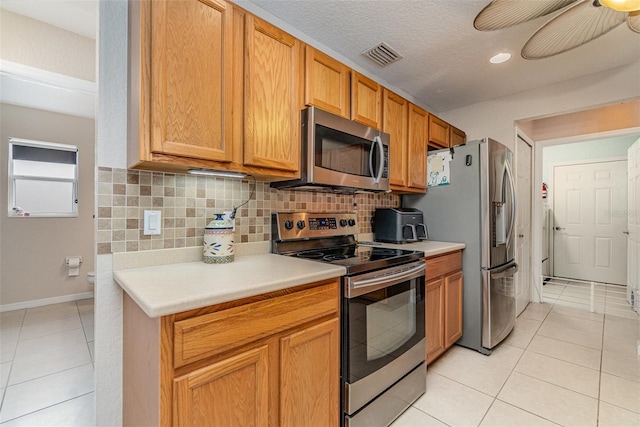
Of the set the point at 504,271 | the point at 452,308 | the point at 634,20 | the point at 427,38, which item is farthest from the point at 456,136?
the point at 452,308

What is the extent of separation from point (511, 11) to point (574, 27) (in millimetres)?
378

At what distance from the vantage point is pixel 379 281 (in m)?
1.45

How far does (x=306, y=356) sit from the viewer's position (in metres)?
1.18

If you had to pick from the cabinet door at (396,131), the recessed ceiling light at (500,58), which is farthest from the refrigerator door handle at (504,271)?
the recessed ceiling light at (500,58)

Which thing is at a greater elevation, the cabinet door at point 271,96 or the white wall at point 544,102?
the white wall at point 544,102

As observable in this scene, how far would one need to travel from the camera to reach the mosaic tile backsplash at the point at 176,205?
126 cm

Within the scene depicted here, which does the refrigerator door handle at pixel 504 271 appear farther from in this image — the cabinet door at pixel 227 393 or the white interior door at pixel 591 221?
the white interior door at pixel 591 221

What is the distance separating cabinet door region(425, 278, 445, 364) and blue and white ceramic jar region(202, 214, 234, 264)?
135 centimetres

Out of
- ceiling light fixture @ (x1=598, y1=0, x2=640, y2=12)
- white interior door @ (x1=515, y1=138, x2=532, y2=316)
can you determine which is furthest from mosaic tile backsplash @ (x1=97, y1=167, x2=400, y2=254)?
white interior door @ (x1=515, y1=138, x2=532, y2=316)

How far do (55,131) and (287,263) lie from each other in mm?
3879

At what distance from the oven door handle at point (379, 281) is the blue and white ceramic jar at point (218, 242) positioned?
636 millimetres

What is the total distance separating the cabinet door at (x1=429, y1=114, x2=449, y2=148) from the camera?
105 inches

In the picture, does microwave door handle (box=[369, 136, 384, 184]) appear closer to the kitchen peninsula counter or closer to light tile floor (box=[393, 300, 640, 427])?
the kitchen peninsula counter

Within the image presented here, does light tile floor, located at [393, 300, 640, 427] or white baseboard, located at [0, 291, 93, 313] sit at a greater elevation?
white baseboard, located at [0, 291, 93, 313]
